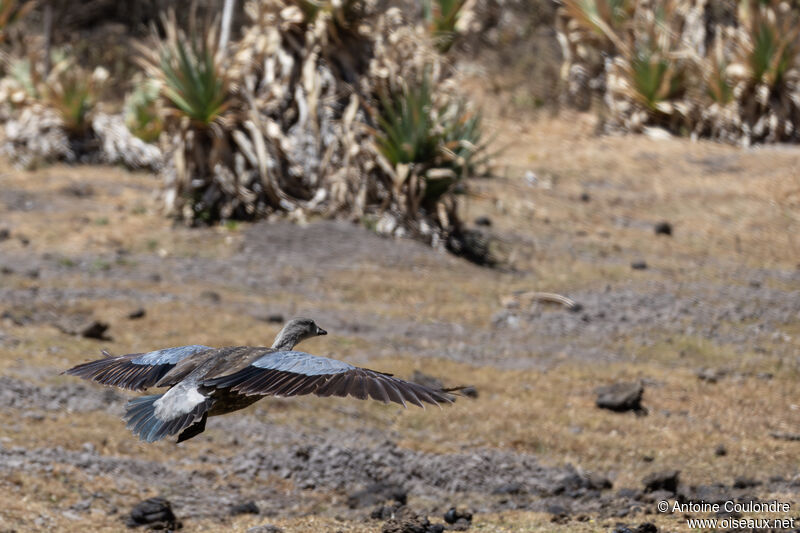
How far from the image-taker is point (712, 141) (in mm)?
14898

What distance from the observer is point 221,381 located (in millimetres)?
3928

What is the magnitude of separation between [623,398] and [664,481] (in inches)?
60.7

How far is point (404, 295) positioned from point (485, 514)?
13.9ft

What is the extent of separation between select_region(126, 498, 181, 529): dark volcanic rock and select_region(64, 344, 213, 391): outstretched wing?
3.33 ft

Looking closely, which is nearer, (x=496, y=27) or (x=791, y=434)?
(x=791, y=434)

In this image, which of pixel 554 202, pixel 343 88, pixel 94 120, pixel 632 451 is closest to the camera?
pixel 632 451

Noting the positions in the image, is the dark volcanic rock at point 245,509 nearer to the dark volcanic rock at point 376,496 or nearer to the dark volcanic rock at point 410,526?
the dark volcanic rock at point 376,496

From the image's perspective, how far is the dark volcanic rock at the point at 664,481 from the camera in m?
5.71

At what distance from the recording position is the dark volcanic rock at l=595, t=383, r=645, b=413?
7234mm

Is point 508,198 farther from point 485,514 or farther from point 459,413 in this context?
point 485,514

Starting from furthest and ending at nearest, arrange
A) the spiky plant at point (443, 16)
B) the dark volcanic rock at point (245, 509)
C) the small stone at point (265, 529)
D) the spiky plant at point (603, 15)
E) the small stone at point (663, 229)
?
1. the spiky plant at point (443, 16)
2. the spiky plant at point (603, 15)
3. the small stone at point (663, 229)
4. the dark volcanic rock at point (245, 509)
5. the small stone at point (265, 529)

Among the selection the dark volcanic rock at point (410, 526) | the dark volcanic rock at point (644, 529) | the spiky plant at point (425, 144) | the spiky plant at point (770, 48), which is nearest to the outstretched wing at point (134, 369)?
the dark volcanic rock at point (410, 526)

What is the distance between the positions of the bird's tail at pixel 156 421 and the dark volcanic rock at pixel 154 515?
122 centimetres

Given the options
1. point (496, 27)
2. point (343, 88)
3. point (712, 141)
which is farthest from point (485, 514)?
point (496, 27)
